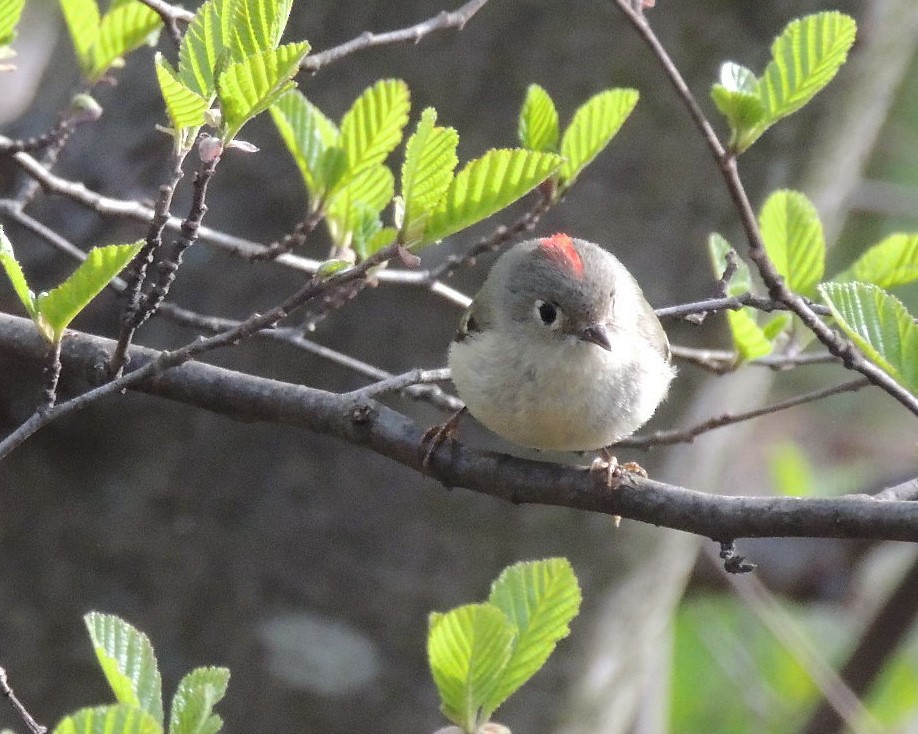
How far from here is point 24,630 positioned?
2.71 m

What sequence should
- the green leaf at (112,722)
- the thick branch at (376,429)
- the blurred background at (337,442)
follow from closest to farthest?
the green leaf at (112,722), the thick branch at (376,429), the blurred background at (337,442)

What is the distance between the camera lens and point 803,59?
1722mm

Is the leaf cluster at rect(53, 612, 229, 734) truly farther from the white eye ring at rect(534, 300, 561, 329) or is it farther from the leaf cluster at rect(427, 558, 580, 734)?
the white eye ring at rect(534, 300, 561, 329)

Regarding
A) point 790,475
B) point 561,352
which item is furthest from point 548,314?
point 790,475

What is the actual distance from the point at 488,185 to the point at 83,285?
553mm

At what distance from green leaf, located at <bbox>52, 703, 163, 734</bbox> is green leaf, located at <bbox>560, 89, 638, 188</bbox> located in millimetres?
1210

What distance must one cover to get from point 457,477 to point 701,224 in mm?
1217

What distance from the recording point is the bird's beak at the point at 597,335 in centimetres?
214

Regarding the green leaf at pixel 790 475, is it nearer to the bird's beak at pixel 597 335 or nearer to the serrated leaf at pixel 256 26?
the bird's beak at pixel 597 335

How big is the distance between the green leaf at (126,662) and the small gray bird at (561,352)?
887mm

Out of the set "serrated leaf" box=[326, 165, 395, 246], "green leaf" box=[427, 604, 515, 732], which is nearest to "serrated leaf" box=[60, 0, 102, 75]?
"serrated leaf" box=[326, 165, 395, 246]

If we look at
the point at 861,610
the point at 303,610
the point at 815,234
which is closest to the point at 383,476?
the point at 303,610

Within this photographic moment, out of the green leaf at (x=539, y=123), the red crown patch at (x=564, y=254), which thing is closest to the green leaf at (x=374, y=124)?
the green leaf at (x=539, y=123)

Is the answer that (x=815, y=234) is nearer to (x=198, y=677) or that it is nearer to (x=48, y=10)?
(x=198, y=677)
